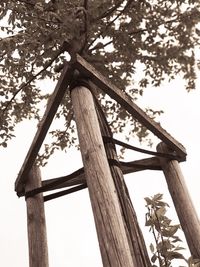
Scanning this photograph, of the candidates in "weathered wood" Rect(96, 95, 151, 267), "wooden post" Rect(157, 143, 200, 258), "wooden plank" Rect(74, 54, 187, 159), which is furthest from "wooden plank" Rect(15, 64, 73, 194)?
"wooden post" Rect(157, 143, 200, 258)

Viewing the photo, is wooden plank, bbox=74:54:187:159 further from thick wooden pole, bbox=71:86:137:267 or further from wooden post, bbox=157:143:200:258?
thick wooden pole, bbox=71:86:137:267

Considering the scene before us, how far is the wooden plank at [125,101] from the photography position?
3318mm

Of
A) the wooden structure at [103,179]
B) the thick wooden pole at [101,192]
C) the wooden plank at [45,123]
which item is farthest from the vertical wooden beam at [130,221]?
the wooden plank at [45,123]

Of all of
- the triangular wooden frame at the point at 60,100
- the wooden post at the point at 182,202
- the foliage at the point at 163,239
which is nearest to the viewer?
the foliage at the point at 163,239

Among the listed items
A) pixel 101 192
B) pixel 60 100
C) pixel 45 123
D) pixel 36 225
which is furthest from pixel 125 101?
pixel 36 225

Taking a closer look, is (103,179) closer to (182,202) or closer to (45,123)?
(45,123)

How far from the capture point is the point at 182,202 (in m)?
3.72

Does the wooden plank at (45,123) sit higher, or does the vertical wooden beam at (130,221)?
the wooden plank at (45,123)

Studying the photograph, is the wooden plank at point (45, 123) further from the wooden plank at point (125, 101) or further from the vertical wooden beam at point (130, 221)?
the vertical wooden beam at point (130, 221)

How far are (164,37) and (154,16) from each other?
41 centimetres

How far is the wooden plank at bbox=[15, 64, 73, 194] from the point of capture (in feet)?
10.9

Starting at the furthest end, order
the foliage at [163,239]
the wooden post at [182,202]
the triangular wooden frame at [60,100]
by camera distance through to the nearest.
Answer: the wooden post at [182,202], the triangular wooden frame at [60,100], the foliage at [163,239]

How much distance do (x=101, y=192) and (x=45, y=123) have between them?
119 centimetres

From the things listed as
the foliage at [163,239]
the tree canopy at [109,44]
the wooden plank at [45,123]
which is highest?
the tree canopy at [109,44]
